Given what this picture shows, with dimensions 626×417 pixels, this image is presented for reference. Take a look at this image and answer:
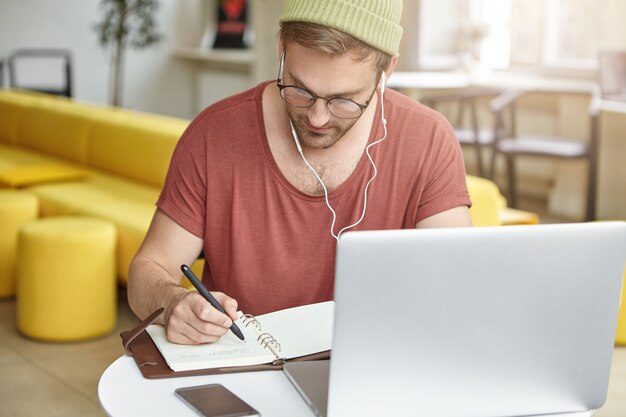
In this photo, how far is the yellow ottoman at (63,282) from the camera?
12.5ft

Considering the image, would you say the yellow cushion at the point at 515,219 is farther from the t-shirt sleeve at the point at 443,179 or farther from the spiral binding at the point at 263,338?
the spiral binding at the point at 263,338

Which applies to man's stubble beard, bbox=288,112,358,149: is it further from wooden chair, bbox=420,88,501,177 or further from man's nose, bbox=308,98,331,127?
wooden chair, bbox=420,88,501,177

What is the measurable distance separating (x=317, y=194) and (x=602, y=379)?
29.7 inches

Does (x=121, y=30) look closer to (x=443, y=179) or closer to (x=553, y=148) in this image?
(x=553, y=148)

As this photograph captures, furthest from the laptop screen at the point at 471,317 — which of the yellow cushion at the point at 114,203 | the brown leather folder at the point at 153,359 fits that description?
the yellow cushion at the point at 114,203

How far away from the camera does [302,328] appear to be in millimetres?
1616

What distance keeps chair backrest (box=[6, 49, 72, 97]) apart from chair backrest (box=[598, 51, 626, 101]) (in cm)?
581

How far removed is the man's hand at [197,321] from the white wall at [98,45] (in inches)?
359

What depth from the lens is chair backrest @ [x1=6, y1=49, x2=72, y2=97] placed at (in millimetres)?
9742

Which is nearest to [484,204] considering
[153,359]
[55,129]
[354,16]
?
[354,16]

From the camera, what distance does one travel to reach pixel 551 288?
1.20 m

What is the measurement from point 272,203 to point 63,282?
2.17 metres

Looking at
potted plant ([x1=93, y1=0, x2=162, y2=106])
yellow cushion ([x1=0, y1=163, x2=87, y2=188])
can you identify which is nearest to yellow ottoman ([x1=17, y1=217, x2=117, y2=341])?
yellow cushion ([x1=0, y1=163, x2=87, y2=188])

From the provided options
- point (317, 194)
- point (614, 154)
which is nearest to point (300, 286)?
point (317, 194)
